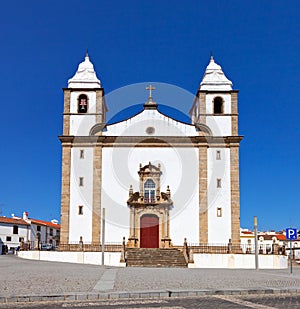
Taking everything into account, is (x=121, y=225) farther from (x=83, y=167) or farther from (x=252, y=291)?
(x=252, y=291)

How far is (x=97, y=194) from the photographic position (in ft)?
111

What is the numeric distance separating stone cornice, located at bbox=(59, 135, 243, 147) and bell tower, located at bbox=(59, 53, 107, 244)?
0.68ft

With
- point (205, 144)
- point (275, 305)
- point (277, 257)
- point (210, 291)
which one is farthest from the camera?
point (205, 144)

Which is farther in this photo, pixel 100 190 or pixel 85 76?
pixel 85 76

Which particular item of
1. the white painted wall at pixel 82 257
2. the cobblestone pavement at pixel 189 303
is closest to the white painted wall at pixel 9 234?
the white painted wall at pixel 82 257

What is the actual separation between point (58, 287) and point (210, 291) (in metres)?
3.97

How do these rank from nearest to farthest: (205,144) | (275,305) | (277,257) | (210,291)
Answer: (275,305) < (210,291) < (277,257) < (205,144)

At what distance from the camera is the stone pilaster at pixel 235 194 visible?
33125 mm

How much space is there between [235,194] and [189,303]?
24247mm

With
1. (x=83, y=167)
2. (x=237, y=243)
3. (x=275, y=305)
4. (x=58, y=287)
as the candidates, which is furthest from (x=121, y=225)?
(x=275, y=305)

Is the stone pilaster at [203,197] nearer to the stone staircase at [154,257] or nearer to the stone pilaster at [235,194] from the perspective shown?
the stone pilaster at [235,194]

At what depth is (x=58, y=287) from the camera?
12.5 meters

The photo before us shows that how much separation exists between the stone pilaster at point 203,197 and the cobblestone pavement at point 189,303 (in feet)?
71.3

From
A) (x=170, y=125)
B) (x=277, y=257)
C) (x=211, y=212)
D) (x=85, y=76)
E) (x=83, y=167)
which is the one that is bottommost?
(x=277, y=257)
